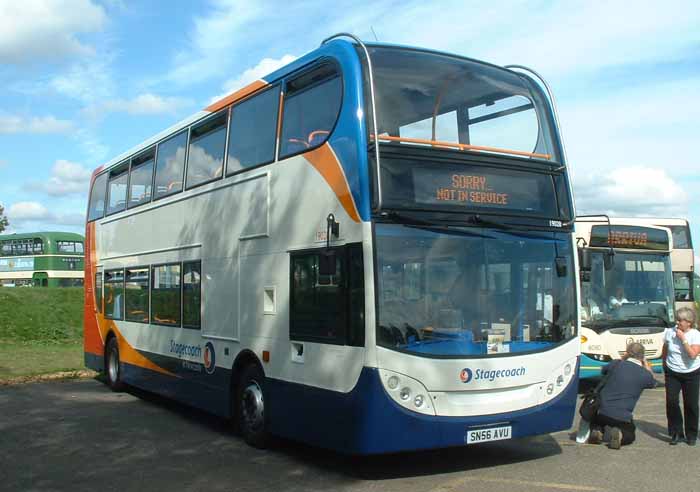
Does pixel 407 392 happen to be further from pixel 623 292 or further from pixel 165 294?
pixel 623 292

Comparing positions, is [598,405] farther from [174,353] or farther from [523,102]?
[174,353]

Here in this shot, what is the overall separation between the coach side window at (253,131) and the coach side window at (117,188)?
16.7ft

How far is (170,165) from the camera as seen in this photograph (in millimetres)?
12641

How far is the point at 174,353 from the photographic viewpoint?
12.2 m

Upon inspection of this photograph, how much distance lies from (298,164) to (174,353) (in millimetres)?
4860

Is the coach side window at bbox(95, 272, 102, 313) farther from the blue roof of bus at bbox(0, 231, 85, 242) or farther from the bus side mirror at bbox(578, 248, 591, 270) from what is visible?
the blue roof of bus at bbox(0, 231, 85, 242)

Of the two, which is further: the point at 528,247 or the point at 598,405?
the point at 598,405

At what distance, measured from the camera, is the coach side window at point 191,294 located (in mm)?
11328

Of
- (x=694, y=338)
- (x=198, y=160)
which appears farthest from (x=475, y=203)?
(x=198, y=160)

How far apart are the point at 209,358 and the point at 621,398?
540 cm

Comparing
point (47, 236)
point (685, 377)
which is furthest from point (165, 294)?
point (47, 236)

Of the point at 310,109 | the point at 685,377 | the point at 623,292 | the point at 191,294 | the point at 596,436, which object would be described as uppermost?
the point at 310,109

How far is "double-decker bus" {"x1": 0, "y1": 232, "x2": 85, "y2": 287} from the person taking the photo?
4284cm

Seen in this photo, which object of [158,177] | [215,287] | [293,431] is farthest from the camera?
[158,177]
